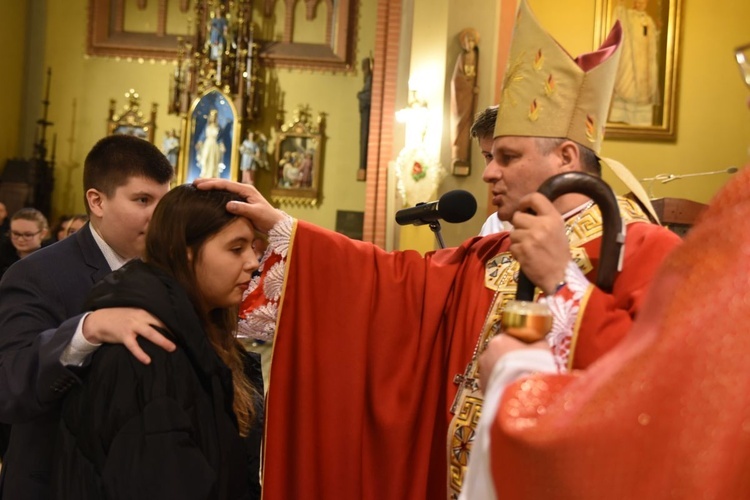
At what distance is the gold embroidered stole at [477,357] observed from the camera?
2102mm

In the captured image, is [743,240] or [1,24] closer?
[743,240]

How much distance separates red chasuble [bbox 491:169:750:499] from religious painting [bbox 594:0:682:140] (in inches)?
318

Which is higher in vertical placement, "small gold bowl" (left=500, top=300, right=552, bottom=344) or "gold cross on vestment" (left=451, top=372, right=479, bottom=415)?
"small gold bowl" (left=500, top=300, right=552, bottom=344)

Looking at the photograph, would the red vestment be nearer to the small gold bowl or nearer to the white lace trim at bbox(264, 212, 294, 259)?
the white lace trim at bbox(264, 212, 294, 259)

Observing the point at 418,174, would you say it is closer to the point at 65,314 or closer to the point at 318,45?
the point at 318,45

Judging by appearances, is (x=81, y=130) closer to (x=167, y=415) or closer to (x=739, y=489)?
(x=167, y=415)

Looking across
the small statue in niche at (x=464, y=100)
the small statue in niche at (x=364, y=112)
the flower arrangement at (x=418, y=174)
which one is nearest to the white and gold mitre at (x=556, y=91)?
the small statue in niche at (x=464, y=100)

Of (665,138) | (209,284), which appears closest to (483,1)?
(665,138)

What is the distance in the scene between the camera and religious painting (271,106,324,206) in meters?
12.6

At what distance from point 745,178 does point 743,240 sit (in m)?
0.10

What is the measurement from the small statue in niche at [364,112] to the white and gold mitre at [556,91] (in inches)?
381

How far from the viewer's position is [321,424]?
234 centimetres

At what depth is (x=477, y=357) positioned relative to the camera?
218 cm

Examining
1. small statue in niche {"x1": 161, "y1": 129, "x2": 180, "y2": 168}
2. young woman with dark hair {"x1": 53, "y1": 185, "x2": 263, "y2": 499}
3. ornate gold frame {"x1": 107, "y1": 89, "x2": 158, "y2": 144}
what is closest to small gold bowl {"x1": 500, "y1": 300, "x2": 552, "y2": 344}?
young woman with dark hair {"x1": 53, "y1": 185, "x2": 263, "y2": 499}
